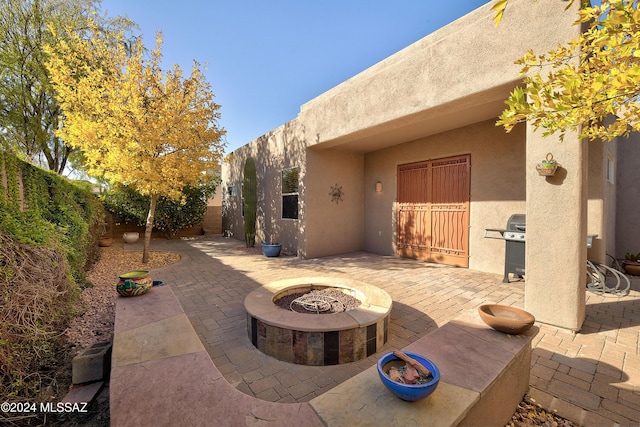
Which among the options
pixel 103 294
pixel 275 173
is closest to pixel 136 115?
pixel 103 294

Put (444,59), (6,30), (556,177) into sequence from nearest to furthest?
1. (556,177)
2. (444,59)
3. (6,30)

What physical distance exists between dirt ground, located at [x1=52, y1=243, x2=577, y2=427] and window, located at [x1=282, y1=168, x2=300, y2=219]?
346 cm

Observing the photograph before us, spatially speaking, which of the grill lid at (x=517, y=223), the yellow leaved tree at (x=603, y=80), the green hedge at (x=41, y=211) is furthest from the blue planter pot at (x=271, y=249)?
the yellow leaved tree at (x=603, y=80)

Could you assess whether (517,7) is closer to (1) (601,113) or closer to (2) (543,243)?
(1) (601,113)

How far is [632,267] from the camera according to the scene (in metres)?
5.27

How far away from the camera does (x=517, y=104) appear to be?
5.33 feet

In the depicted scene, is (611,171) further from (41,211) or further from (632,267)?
(41,211)

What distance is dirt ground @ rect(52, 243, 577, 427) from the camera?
1.79 meters

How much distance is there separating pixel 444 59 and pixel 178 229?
11230mm

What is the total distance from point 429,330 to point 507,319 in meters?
1.19

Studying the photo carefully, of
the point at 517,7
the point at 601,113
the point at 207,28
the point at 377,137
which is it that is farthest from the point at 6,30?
the point at 601,113

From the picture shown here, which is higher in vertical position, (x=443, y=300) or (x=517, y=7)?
(x=517, y=7)

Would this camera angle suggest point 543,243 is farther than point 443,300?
No

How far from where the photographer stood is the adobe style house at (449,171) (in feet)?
9.80
